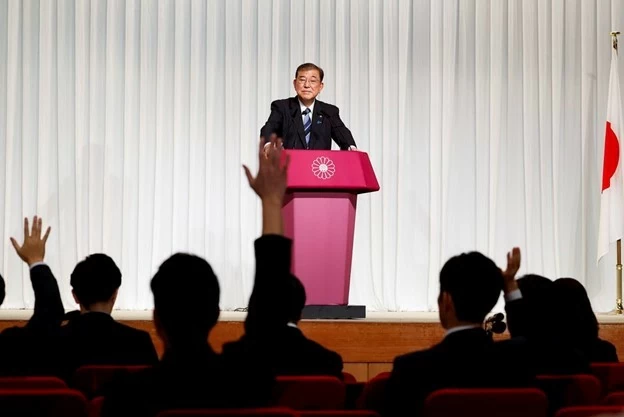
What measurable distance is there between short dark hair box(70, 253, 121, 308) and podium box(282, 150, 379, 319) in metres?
2.91

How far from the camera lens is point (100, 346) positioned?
3686mm

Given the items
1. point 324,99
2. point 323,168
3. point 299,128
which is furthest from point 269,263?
point 324,99

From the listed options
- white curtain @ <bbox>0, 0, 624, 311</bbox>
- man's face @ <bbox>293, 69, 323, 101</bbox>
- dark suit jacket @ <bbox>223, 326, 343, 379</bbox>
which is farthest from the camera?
white curtain @ <bbox>0, 0, 624, 311</bbox>

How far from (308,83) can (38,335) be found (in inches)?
170

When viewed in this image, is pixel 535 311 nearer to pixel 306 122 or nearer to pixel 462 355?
pixel 462 355

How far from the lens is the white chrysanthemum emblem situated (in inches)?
263

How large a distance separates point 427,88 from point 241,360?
8112mm

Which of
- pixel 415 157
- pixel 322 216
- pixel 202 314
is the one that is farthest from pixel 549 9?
pixel 202 314

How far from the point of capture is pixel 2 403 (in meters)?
2.44

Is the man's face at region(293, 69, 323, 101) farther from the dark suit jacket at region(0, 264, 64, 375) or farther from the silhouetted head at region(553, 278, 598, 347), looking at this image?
the dark suit jacket at region(0, 264, 64, 375)

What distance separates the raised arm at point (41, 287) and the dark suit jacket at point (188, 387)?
140 centimetres

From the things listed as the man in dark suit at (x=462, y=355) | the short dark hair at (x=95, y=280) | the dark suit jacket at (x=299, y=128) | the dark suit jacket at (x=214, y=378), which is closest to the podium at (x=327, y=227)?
the dark suit jacket at (x=299, y=128)

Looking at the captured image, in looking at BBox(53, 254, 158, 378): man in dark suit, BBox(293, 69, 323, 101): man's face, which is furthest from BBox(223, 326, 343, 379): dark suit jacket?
BBox(293, 69, 323, 101): man's face

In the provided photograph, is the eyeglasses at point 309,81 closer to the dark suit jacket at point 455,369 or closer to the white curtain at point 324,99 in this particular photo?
the white curtain at point 324,99
